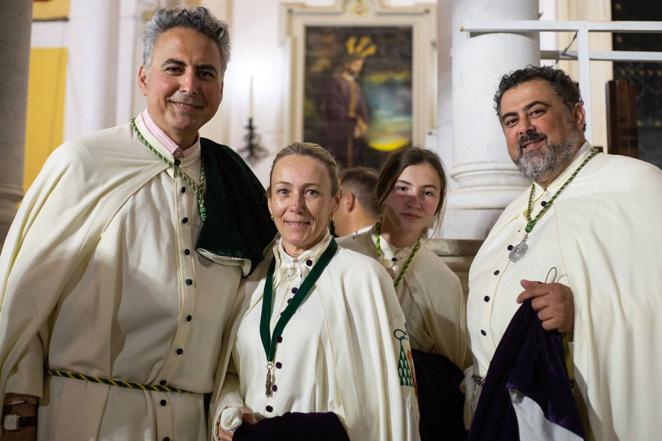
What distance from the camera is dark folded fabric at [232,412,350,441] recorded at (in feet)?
7.18

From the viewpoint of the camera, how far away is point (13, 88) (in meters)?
5.57

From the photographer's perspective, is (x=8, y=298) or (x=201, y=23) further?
(x=201, y=23)

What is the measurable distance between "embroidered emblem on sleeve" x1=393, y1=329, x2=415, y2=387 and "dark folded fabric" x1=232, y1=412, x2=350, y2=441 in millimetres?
262

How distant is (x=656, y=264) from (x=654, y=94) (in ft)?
26.7

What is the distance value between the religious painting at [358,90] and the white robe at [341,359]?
9.33 m

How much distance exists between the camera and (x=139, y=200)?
2477mm

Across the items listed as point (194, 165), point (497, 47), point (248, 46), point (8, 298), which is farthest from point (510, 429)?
point (248, 46)

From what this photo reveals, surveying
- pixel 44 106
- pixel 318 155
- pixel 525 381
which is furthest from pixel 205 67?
pixel 44 106

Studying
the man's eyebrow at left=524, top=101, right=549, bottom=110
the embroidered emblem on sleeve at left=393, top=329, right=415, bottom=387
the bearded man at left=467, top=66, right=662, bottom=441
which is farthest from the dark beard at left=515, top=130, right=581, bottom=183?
the embroidered emblem on sleeve at left=393, top=329, right=415, bottom=387

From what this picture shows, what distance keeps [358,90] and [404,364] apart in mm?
9881

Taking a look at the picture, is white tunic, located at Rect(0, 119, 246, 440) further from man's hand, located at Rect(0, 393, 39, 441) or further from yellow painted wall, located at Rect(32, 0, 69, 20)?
yellow painted wall, located at Rect(32, 0, 69, 20)

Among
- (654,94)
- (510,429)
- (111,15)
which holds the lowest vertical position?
(510,429)

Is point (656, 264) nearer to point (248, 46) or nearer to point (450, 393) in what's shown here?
point (450, 393)

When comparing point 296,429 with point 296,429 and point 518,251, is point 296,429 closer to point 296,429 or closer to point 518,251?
point 296,429
